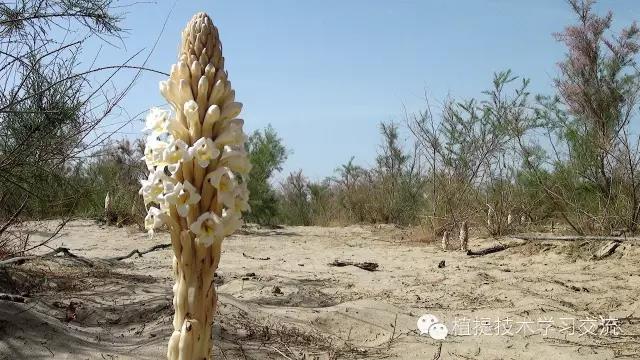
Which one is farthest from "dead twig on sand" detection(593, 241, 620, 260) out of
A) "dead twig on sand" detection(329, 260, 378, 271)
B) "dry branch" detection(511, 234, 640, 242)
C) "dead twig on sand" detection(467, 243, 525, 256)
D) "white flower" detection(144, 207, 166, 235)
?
"white flower" detection(144, 207, 166, 235)

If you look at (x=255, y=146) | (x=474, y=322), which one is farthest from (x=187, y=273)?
(x=255, y=146)

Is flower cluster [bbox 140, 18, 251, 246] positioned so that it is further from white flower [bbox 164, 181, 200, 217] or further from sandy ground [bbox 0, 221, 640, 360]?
sandy ground [bbox 0, 221, 640, 360]

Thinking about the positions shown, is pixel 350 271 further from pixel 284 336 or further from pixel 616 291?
pixel 284 336

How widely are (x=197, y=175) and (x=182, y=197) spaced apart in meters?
0.07

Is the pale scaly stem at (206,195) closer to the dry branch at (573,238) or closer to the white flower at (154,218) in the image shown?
the white flower at (154,218)

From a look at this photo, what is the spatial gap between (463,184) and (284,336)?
333 inches

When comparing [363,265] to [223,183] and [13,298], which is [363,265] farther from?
[223,183]

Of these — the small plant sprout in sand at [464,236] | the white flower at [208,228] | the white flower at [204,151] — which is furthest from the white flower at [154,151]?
the small plant sprout in sand at [464,236]

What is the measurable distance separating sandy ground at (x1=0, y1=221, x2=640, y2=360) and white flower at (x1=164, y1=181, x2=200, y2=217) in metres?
2.62

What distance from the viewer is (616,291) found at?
22.0ft

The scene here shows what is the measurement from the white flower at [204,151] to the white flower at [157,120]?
19 centimetres

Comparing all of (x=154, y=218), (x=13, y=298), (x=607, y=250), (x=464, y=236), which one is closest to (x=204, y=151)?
(x=154, y=218)

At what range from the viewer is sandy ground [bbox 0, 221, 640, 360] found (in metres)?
4.11

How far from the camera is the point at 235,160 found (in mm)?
1595
